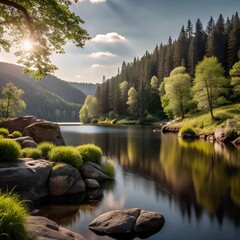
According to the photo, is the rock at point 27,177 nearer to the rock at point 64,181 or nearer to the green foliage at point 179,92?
the rock at point 64,181

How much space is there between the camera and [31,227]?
8539mm

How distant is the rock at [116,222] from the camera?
11.2 m

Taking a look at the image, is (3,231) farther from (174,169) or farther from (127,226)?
(174,169)

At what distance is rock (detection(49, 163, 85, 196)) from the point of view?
1658 cm

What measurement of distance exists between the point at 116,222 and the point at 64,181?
21.0 feet

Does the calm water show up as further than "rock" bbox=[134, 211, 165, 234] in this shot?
Yes

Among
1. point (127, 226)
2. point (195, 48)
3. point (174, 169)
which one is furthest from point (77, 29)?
point (195, 48)

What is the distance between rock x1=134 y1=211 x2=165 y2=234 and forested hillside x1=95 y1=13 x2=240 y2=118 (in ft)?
295

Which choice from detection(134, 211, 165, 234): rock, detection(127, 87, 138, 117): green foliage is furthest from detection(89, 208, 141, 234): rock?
detection(127, 87, 138, 117): green foliage

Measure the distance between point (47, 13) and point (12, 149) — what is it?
8.55 m

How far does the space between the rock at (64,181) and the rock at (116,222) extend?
5.17 metres

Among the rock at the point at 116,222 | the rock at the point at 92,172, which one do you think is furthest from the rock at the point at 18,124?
the rock at the point at 116,222

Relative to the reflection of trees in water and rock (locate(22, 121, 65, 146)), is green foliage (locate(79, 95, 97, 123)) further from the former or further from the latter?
rock (locate(22, 121, 65, 146))

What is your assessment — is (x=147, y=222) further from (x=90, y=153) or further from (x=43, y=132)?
(x=43, y=132)
